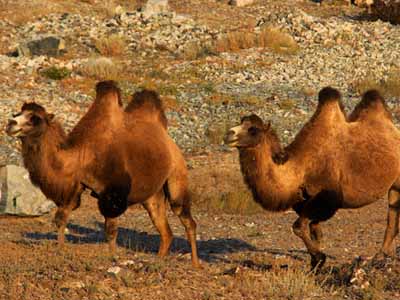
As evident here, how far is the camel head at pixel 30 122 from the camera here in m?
9.39

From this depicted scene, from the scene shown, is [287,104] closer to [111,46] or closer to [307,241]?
[111,46]

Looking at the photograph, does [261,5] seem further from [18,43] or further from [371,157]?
[371,157]

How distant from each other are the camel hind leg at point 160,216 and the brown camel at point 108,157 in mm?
266

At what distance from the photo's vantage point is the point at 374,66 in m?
27.2

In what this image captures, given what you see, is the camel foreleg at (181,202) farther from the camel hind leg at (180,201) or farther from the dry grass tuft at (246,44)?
the dry grass tuft at (246,44)

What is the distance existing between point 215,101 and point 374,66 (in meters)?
6.66

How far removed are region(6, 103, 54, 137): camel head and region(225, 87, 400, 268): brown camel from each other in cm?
213

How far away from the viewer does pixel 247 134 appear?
9180mm

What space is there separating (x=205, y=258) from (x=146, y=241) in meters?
1.66

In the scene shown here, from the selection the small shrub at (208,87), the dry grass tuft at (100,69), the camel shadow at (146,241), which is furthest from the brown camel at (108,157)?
the dry grass tuft at (100,69)

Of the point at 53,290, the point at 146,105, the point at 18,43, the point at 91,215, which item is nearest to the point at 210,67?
the point at 18,43

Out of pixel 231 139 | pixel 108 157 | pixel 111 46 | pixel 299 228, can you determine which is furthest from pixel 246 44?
pixel 231 139

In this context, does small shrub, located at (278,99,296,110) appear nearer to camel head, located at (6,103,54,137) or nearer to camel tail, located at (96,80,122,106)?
camel tail, located at (96,80,122,106)

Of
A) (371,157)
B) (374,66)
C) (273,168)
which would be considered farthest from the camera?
(374,66)
